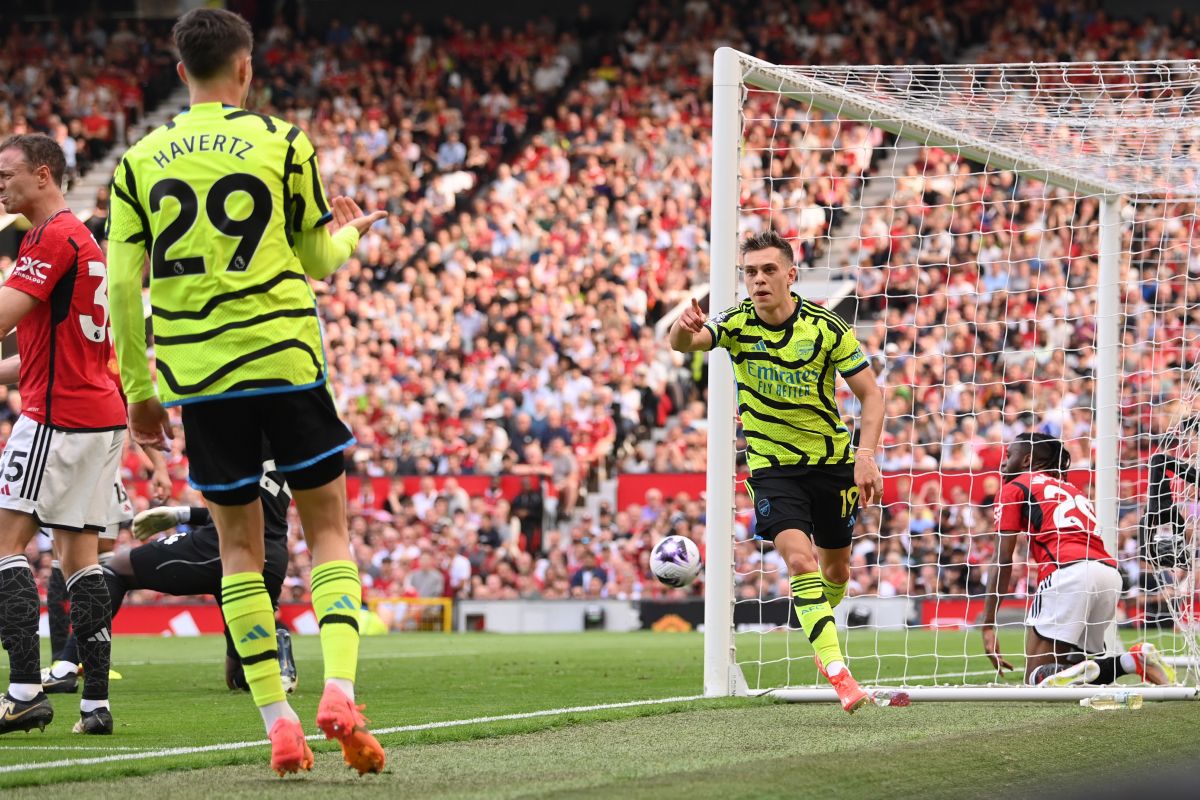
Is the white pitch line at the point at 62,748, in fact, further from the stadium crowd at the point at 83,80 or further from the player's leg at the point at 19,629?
the stadium crowd at the point at 83,80

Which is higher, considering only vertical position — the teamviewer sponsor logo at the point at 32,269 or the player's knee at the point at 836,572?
the teamviewer sponsor logo at the point at 32,269

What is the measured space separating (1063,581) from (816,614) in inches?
89.0

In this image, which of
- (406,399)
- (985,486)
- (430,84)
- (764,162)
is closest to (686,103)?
(764,162)

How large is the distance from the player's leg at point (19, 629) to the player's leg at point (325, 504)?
1.84m

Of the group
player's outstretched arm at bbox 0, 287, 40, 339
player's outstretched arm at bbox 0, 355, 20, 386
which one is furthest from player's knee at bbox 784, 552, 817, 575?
player's outstretched arm at bbox 0, 355, 20, 386

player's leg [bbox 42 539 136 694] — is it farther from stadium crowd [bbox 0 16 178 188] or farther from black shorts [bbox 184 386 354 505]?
stadium crowd [bbox 0 16 178 188]

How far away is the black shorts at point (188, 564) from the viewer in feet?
29.2

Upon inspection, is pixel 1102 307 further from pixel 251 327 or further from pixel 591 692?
pixel 251 327

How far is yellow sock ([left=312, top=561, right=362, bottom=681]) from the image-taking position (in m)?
4.79

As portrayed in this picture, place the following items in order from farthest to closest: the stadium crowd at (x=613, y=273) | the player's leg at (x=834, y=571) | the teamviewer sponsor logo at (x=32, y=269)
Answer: the stadium crowd at (x=613, y=273) → the player's leg at (x=834, y=571) → the teamviewer sponsor logo at (x=32, y=269)

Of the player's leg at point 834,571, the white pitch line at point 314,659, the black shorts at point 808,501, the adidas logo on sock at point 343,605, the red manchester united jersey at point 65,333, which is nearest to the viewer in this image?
the adidas logo on sock at point 343,605

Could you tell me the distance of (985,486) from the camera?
56.5 feet

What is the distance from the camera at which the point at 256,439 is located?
488cm

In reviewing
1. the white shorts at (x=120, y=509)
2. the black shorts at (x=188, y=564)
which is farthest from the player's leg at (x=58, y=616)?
the black shorts at (x=188, y=564)
